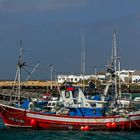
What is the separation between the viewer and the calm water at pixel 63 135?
156 ft

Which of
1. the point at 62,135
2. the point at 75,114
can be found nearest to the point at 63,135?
the point at 62,135

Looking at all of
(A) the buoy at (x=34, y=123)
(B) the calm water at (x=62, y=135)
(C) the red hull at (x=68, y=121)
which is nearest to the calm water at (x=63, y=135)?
(B) the calm water at (x=62, y=135)

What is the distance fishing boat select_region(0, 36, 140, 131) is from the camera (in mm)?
50812

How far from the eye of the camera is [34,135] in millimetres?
49281

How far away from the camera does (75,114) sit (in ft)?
169

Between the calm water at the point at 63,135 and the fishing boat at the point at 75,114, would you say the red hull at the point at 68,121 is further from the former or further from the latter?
the calm water at the point at 63,135

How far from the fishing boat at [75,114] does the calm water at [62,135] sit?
0.83 m

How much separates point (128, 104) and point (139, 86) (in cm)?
11849

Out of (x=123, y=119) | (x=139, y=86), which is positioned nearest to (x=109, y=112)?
(x=123, y=119)

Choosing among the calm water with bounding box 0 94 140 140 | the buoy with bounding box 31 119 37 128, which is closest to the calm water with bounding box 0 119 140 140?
the calm water with bounding box 0 94 140 140

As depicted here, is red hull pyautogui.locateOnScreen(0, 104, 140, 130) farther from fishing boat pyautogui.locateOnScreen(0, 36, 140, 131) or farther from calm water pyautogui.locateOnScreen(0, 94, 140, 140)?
calm water pyautogui.locateOnScreen(0, 94, 140, 140)

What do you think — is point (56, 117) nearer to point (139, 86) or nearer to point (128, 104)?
point (128, 104)

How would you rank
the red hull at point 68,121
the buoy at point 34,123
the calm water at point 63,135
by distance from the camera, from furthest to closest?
the buoy at point 34,123 → the red hull at point 68,121 → the calm water at point 63,135

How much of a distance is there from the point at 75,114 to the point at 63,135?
125 inches
